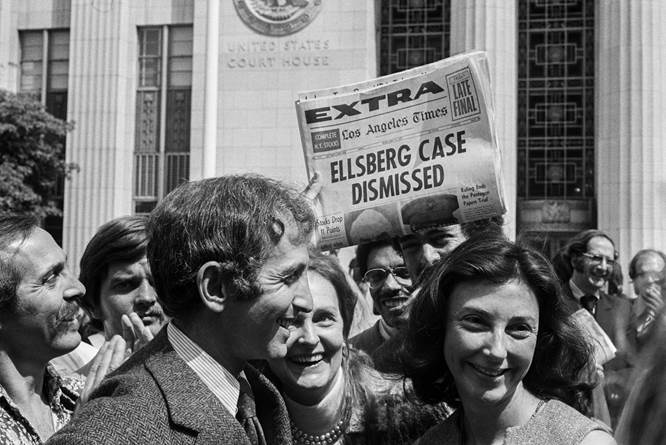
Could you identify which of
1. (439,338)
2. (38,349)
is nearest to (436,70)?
(439,338)

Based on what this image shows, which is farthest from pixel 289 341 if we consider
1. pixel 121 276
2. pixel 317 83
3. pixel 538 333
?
pixel 317 83

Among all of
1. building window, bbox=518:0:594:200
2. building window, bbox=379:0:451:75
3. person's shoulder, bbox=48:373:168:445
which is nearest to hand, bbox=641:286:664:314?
person's shoulder, bbox=48:373:168:445

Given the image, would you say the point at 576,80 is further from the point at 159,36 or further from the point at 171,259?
the point at 171,259

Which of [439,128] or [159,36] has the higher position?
[159,36]

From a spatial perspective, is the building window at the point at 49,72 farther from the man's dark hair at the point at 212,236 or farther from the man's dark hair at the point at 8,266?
the man's dark hair at the point at 212,236

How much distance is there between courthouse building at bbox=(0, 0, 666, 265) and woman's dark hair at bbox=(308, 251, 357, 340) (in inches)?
659

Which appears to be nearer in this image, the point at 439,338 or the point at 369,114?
the point at 439,338

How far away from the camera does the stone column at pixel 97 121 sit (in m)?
22.4

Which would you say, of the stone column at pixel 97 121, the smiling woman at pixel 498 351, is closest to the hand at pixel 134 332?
the smiling woman at pixel 498 351

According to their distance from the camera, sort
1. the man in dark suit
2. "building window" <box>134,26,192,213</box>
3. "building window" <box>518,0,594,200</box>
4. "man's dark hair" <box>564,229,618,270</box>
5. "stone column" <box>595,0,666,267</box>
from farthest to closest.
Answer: "building window" <box>134,26,192,213</box> → "building window" <box>518,0,594,200</box> → "stone column" <box>595,0,666,267</box> → "man's dark hair" <box>564,229,618,270</box> → the man in dark suit

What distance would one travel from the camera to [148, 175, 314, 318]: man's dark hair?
2.26m

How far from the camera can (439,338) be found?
9.69ft

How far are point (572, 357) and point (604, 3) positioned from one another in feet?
63.3

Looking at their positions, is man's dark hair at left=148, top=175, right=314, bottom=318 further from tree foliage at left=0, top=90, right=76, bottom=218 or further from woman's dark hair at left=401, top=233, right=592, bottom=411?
tree foliage at left=0, top=90, right=76, bottom=218
